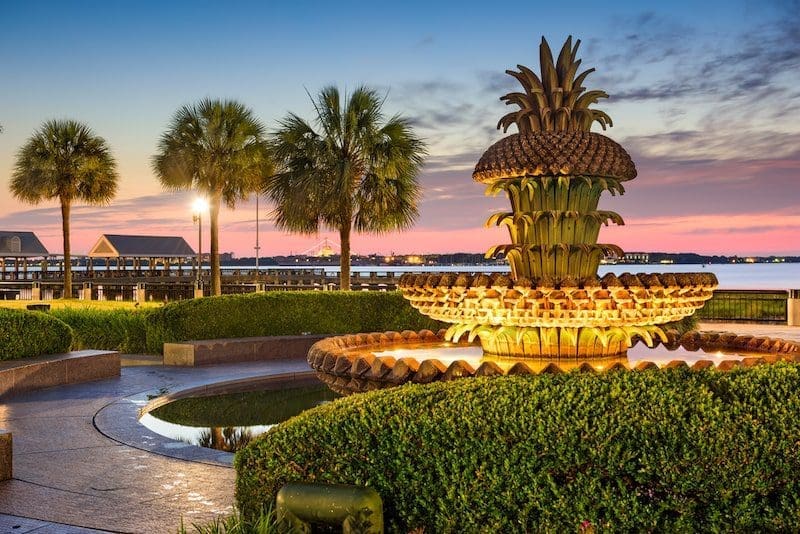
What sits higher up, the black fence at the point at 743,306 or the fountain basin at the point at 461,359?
the fountain basin at the point at 461,359

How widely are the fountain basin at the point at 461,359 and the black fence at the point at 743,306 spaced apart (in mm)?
17840

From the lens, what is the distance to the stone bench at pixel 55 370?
1038 cm

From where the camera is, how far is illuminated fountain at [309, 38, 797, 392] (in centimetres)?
632

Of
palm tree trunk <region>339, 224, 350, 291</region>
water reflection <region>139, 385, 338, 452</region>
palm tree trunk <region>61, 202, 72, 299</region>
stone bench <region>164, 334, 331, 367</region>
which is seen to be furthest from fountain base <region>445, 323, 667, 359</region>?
palm tree trunk <region>61, 202, 72, 299</region>

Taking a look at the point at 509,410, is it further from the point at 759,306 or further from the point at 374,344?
the point at 759,306

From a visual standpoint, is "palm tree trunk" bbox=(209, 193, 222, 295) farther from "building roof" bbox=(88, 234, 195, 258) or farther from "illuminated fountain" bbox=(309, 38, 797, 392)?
"building roof" bbox=(88, 234, 195, 258)

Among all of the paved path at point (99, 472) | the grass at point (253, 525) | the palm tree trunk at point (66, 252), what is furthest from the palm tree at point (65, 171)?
the grass at point (253, 525)

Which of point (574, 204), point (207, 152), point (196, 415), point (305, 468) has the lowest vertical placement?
point (196, 415)

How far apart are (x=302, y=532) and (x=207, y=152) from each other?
Answer: 82.6ft

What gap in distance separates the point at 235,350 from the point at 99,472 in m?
7.68

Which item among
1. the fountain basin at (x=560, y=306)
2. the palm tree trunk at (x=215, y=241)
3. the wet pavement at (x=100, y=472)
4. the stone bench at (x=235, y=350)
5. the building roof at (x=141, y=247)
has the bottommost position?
the wet pavement at (x=100, y=472)

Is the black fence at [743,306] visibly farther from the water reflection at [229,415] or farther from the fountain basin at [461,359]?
the water reflection at [229,415]

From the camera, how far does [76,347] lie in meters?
15.4

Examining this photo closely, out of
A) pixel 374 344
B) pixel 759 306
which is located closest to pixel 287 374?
pixel 374 344
